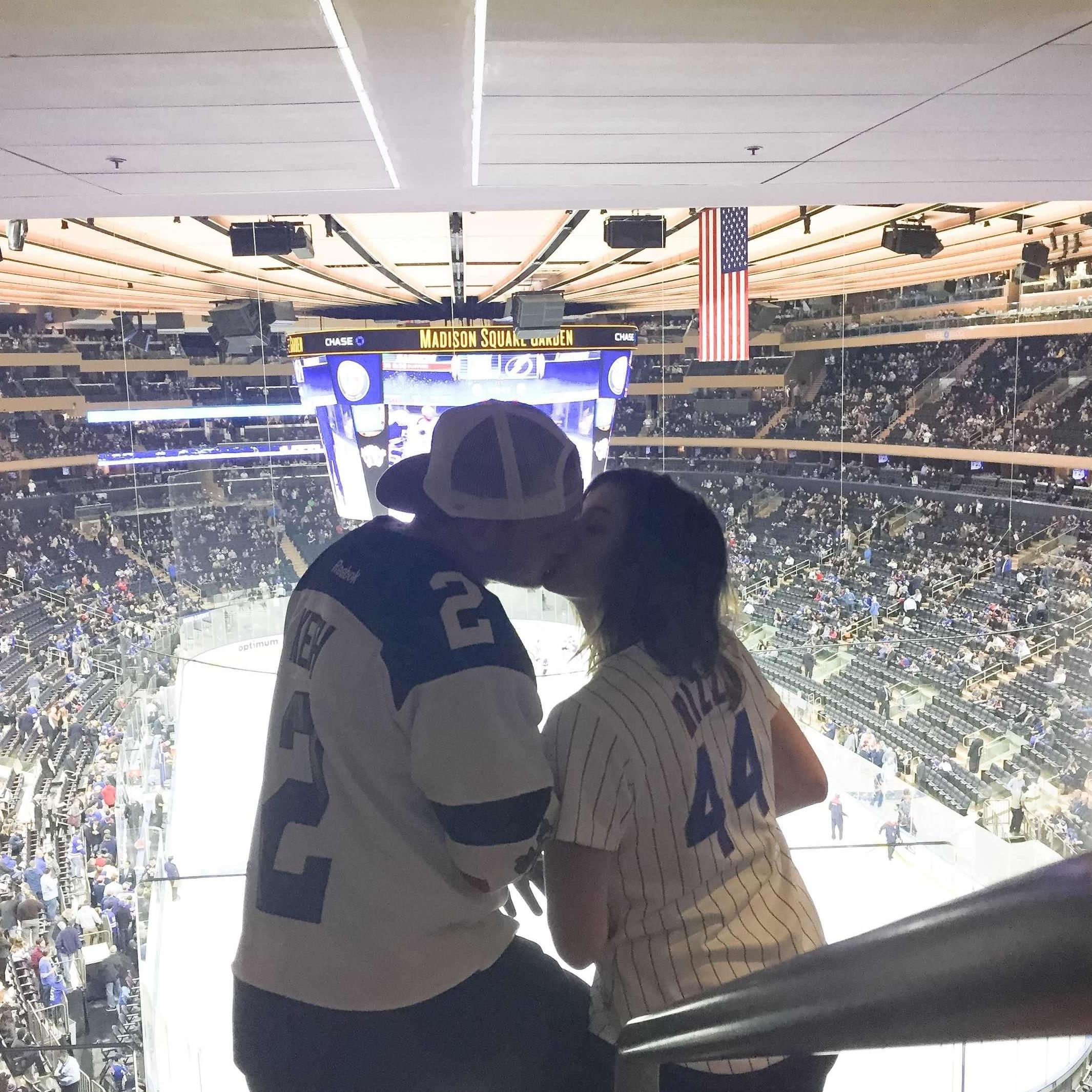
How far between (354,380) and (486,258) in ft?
5.02

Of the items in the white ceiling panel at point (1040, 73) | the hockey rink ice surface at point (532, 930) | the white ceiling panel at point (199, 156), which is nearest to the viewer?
the white ceiling panel at point (1040, 73)

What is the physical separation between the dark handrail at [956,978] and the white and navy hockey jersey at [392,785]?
38cm

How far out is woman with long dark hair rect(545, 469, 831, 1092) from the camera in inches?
39.0

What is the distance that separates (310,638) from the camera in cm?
102

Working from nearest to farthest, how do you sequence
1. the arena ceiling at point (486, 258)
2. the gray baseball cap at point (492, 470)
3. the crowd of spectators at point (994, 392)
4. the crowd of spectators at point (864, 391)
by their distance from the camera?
the gray baseball cap at point (492, 470)
the arena ceiling at point (486, 258)
the crowd of spectators at point (864, 391)
the crowd of spectators at point (994, 392)

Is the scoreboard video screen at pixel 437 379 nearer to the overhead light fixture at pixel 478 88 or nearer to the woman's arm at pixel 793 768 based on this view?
the overhead light fixture at pixel 478 88

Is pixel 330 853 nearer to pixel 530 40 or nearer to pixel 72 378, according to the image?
pixel 530 40

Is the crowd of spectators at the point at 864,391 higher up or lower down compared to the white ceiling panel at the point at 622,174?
lower down

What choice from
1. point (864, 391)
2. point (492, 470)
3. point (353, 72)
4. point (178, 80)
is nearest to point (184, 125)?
point (178, 80)

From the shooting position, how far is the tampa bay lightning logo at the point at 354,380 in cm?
807

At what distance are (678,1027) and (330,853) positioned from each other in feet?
1.28

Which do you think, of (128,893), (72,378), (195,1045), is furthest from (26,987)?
(72,378)

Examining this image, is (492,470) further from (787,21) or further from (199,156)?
(199,156)

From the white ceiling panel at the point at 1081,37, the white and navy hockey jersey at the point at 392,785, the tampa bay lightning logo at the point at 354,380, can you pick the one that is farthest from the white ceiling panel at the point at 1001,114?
the tampa bay lightning logo at the point at 354,380
